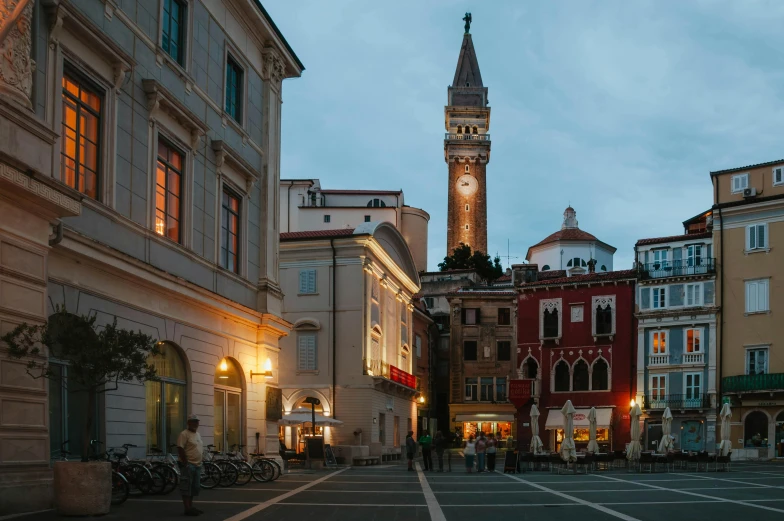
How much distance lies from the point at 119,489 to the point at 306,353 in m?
32.9

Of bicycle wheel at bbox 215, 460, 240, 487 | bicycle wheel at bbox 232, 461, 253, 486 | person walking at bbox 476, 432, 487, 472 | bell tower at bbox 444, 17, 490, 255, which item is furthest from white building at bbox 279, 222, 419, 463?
bell tower at bbox 444, 17, 490, 255

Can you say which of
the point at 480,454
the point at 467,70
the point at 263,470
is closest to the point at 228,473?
the point at 263,470

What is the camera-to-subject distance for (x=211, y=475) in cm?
2344

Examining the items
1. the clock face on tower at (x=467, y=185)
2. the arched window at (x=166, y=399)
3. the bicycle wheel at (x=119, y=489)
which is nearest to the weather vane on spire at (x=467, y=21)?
the clock face on tower at (x=467, y=185)

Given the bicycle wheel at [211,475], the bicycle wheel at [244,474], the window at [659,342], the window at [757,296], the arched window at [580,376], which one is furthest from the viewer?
the arched window at [580,376]

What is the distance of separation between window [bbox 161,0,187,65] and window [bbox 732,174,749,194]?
42.8m

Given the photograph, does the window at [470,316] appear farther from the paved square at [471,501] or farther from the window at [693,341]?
the paved square at [471,501]

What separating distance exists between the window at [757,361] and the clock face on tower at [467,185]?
244ft

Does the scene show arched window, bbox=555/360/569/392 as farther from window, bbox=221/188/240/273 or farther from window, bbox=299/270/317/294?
window, bbox=221/188/240/273

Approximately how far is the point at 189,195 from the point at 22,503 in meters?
10.9

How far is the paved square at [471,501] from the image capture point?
16.7 metres

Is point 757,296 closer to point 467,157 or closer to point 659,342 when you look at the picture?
point 659,342

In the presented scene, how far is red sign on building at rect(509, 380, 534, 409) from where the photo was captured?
210ft

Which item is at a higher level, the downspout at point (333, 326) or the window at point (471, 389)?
the downspout at point (333, 326)
